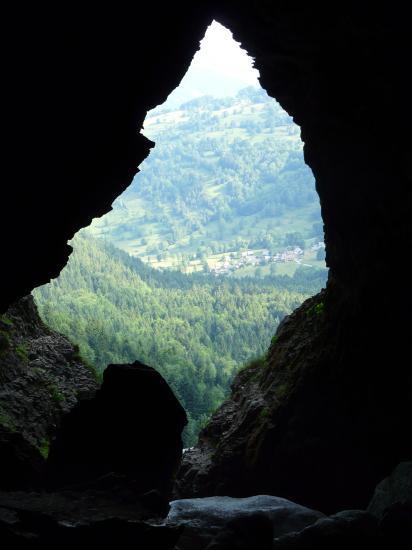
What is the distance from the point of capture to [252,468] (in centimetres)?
1744

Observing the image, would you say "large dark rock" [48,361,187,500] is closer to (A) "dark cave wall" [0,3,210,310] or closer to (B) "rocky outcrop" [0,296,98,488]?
(B) "rocky outcrop" [0,296,98,488]

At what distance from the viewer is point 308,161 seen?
18281 mm

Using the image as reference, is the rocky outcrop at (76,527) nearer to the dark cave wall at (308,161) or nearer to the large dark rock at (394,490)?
the dark cave wall at (308,161)

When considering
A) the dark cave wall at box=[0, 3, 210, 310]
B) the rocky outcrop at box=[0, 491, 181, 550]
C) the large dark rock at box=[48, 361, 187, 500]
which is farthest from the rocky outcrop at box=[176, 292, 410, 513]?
the dark cave wall at box=[0, 3, 210, 310]

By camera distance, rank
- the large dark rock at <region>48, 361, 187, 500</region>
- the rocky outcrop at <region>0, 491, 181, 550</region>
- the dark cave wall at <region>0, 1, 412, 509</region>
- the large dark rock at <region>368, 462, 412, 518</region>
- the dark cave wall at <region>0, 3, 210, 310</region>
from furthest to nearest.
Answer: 1. the large dark rock at <region>368, 462, 412, 518</region>
2. the large dark rock at <region>48, 361, 187, 500</region>
3. the dark cave wall at <region>0, 1, 412, 509</region>
4. the dark cave wall at <region>0, 3, 210, 310</region>
5. the rocky outcrop at <region>0, 491, 181, 550</region>

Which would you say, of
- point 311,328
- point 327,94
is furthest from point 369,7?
point 311,328

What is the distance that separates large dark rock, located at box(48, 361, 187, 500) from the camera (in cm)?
1306

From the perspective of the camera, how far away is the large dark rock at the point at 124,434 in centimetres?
1306

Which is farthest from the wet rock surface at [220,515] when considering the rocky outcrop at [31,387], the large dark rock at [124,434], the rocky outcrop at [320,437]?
the rocky outcrop at [31,387]

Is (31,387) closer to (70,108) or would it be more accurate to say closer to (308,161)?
A: (70,108)

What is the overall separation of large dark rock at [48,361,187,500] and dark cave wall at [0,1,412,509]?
305 cm

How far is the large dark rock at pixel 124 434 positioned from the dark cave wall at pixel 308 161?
3.05m

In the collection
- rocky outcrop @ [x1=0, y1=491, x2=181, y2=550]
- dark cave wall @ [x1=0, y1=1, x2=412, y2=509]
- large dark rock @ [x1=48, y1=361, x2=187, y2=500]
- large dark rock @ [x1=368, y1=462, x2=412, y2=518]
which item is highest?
dark cave wall @ [x1=0, y1=1, x2=412, y2=509]

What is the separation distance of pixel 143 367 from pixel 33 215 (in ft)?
15.1
